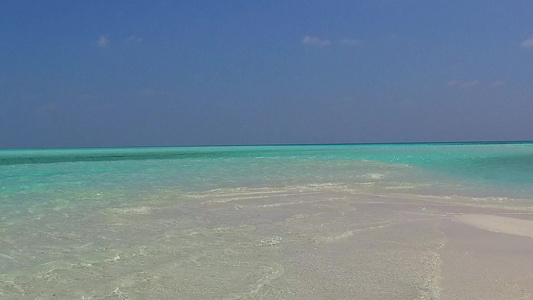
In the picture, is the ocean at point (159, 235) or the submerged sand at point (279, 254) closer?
the submerged sand at point (279, 254)

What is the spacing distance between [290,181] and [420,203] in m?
4.41

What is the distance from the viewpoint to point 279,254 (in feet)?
13.4

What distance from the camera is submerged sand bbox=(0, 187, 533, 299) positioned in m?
3.10

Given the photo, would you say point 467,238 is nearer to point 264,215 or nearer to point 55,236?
point 264,215

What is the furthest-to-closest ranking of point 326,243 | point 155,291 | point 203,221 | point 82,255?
point 203,221 < point 326,243 < point 82,255 < point 155,291

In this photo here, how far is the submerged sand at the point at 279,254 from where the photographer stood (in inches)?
122

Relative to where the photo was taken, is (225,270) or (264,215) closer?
(225,270)

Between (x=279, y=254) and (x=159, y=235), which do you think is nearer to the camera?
(x=279, y=254)

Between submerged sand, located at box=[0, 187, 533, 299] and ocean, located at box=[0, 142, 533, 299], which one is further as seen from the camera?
ocean, located at box=[0, 142, 533, 299]

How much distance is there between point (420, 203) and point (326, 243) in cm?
337

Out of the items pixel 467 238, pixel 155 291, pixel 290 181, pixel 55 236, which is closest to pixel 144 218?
pixel 55 236

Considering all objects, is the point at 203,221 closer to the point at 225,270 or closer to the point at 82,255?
the point at 82,255

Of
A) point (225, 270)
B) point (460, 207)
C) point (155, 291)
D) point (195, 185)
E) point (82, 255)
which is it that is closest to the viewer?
point (155, 291)

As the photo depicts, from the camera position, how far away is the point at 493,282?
316 centimetres
